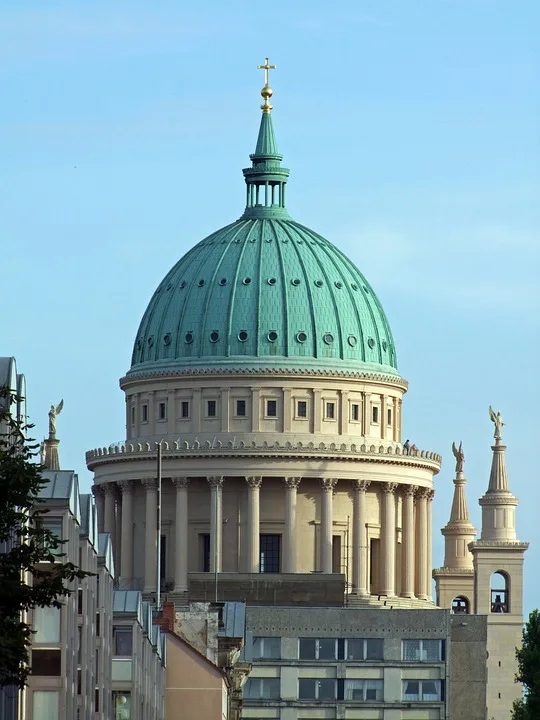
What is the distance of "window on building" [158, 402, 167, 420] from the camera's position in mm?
185250

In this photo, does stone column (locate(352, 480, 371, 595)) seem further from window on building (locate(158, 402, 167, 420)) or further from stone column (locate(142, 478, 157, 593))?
window on building (locate(158, 402, 167, 420))

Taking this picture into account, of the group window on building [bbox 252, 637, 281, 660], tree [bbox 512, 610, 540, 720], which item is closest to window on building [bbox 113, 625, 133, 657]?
tree [bbox 512, 610, 540, 720]

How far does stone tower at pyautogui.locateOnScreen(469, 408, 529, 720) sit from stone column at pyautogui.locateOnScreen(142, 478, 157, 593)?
1904 centimetres

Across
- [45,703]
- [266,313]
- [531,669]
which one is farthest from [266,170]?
[45,703]

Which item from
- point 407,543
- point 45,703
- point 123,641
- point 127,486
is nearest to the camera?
point 45,703

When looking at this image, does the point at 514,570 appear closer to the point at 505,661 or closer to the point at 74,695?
the point at 505,661

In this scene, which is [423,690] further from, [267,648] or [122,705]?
[122,705]

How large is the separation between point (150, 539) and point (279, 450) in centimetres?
984

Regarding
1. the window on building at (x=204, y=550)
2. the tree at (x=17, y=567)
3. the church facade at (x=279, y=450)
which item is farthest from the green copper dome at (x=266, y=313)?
the tree at (x=17, y=567)

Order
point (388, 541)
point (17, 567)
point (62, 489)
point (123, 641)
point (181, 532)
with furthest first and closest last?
point (388, 541) < point (181, 532) < point (123, 641) < point (62, 489) < point (17, 567)

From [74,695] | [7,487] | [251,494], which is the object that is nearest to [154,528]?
[251,494]

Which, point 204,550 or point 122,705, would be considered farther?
point 204,550

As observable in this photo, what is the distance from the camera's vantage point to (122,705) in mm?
96500

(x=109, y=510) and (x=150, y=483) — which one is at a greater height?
(x=150, y=483)
